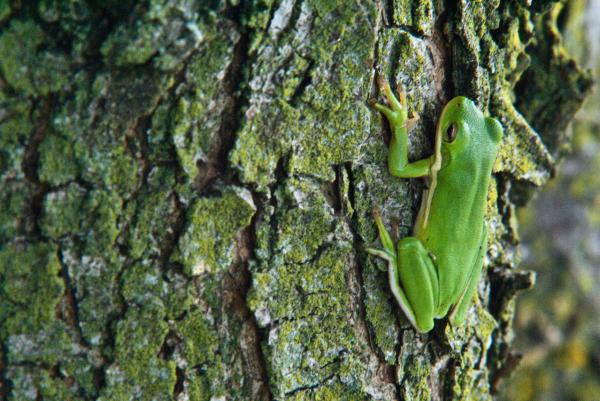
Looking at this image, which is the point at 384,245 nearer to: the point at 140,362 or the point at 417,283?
the point at 417,283

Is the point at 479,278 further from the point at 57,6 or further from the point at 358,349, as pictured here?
the point at 57,6

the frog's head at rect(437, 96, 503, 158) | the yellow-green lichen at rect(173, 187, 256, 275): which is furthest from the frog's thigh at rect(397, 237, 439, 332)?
the yellow-green lichen at rect(173, 187, 256, 275)

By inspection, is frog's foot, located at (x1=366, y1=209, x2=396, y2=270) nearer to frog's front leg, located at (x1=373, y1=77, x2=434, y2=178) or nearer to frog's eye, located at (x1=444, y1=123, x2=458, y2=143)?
frog's front leg, located at (x1=373, y1=77, x2=434, y2=178)

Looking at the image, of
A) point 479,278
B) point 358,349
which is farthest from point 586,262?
point 358,349

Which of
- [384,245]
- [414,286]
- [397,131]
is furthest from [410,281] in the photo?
[397,131]

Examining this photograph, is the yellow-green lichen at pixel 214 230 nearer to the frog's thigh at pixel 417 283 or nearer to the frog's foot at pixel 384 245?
the frog's foot at pixel 384 245

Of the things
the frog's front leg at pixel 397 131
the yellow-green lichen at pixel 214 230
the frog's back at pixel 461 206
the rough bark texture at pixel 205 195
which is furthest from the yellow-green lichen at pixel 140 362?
the frog's back at pixel 461 206
